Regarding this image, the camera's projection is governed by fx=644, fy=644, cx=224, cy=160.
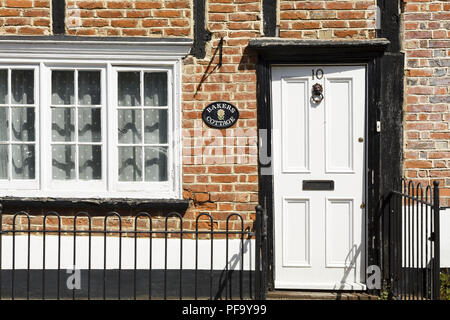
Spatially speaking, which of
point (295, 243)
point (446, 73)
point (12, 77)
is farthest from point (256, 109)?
point (12, 77)

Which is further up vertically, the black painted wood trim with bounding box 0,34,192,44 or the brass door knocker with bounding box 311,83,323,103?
the black painted wood trim with bounding box 0,34,192,44

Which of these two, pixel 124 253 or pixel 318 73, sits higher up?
pixel 318 73

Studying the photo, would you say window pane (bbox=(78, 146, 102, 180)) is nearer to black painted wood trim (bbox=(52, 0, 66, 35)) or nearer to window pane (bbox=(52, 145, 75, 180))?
window pane (bbox=(52, 145, 75, 180))

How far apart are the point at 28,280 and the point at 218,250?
1940 mm

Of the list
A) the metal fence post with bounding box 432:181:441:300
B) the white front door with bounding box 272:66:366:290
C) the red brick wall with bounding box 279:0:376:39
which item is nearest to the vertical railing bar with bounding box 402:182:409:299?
the white front door with bounding box 272:66:366:290

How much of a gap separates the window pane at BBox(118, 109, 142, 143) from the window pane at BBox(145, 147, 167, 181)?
188 mm

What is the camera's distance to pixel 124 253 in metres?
6.81

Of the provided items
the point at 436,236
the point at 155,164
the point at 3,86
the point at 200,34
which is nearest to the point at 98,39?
the point at 200,34

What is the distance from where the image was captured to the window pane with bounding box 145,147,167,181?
7.01 metres

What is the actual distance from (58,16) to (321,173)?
3.28m

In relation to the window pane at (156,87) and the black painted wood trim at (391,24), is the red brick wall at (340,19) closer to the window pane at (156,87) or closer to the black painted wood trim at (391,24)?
the black painted wood trim at (391,24)

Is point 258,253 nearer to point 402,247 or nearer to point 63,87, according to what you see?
point 402,247

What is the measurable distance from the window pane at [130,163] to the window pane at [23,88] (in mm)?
1165

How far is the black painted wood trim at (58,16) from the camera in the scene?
690cm
